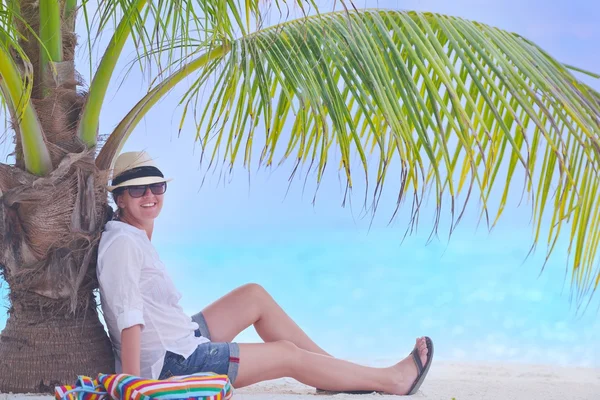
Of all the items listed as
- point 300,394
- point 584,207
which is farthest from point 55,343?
point 584,207

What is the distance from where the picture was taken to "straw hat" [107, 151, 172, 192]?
2.96 m

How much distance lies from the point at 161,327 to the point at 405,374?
3.76 ft

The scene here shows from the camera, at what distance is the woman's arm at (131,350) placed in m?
2.65

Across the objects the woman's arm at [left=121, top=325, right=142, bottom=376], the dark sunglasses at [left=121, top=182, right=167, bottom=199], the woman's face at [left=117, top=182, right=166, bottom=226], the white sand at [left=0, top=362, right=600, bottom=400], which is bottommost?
the white sand at [left=0, top=362, right=600, bottom=400]

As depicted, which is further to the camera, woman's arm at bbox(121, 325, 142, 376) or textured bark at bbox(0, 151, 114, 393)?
textured bark at bbox(0, 151, 114, 393)

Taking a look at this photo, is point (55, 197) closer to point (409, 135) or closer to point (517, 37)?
point (409, 135)

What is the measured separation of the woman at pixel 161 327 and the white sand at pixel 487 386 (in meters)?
0.11

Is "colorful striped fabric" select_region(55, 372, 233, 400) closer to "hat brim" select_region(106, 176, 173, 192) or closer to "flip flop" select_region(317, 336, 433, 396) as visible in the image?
"hat brim" select_region(106, 176, 173, 192)

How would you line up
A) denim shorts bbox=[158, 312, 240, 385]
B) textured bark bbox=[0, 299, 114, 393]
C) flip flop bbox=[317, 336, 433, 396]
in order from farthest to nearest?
flip flop bbox=[317, 336, 433, 396] → textured bark bbox=[0, 299, 114, 393] → denim shorts bbox=[158, 312, 240, 385]

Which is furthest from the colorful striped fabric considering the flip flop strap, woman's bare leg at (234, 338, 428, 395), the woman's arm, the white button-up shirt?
the flip flop strap

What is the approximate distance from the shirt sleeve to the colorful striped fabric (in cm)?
25

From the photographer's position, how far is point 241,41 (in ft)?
9.97

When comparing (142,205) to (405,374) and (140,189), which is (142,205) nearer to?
(140,189)

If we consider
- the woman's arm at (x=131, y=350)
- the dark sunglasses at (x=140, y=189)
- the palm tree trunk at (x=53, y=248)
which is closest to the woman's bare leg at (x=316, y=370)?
the woman's arm at (x=131, y=350)
